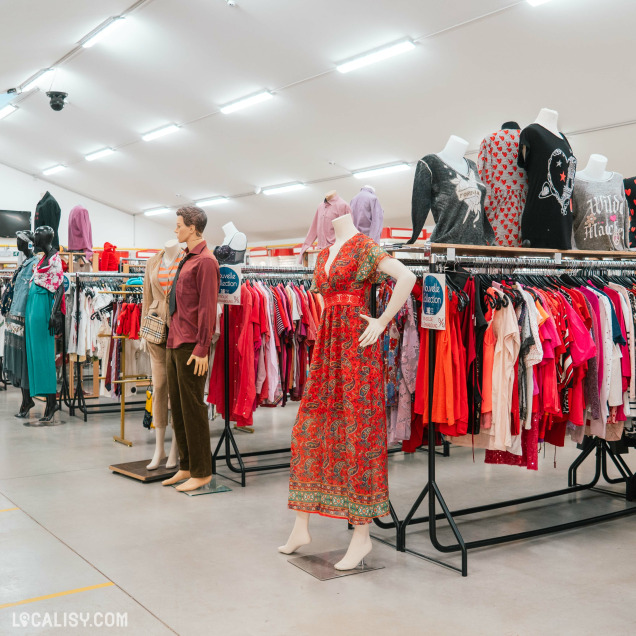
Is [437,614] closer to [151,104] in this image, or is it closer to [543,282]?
[543,282]

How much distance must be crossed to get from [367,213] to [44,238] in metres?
3.07

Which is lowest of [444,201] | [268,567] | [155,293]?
[268,567]

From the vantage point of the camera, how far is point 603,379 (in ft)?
12.3

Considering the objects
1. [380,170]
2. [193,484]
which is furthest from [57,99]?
[193,484]

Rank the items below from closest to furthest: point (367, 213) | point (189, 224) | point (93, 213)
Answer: point (189, 224)
point (367, 213)
point (93, 213)

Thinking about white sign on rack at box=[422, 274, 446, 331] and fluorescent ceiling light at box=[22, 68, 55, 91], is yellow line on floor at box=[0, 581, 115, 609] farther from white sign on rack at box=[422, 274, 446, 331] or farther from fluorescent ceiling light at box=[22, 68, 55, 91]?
fluorescent ceiling light at box=[22, 68, 55, 91]

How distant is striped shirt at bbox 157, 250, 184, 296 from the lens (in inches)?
194

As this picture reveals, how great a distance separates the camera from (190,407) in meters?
4.62

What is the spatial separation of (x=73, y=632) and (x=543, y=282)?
279 cm

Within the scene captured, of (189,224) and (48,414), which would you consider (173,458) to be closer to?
(189,224)

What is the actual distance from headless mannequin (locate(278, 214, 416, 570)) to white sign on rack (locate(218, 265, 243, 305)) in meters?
1.39

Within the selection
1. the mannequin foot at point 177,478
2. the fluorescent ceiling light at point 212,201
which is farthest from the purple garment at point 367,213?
the fluorescent ceiling light at point 212,201

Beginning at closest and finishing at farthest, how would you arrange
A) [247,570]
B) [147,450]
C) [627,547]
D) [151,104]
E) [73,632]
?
[73,632] < [247,570] < [627,547] < [147,450] < [151,104]

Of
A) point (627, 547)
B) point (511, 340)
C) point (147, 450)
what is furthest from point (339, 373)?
point (147, 450)
